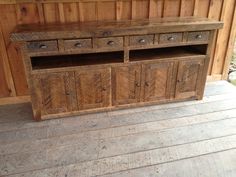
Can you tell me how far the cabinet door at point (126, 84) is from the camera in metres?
2.32

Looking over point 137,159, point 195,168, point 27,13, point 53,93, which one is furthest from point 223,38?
point 27,13

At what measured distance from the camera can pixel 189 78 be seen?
2566 mm

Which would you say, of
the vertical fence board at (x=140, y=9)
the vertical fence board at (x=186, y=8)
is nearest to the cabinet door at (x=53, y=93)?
the vertical fence board at (x=140, y=9)

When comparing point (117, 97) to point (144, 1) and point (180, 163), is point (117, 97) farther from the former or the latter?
point (144, 1)

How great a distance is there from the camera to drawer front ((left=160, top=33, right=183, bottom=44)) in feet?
7.45

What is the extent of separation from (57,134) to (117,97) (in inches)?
29.1

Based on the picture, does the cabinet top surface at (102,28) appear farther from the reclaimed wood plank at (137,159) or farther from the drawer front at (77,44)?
the reclaimed wood plank at (137,159)

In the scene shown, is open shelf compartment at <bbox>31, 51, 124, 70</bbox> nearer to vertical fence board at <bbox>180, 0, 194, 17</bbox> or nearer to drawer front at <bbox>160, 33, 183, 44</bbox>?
drawer front at <bbox>160, 33, 183, 44</bbox>

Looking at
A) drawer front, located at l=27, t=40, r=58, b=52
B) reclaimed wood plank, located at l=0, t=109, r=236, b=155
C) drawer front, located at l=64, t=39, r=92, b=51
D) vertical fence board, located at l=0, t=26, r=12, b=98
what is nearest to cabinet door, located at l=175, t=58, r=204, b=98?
reclaimed wood plank, located at l=0, t=109, r=236, b=155

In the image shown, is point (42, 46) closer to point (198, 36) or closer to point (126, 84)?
point (126, 84)

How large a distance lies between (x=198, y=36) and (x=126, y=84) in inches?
36.6

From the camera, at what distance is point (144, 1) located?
2570 millimetres

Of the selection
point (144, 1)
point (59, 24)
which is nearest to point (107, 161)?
point (59, 24)

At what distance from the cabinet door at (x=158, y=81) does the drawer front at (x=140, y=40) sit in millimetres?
250
